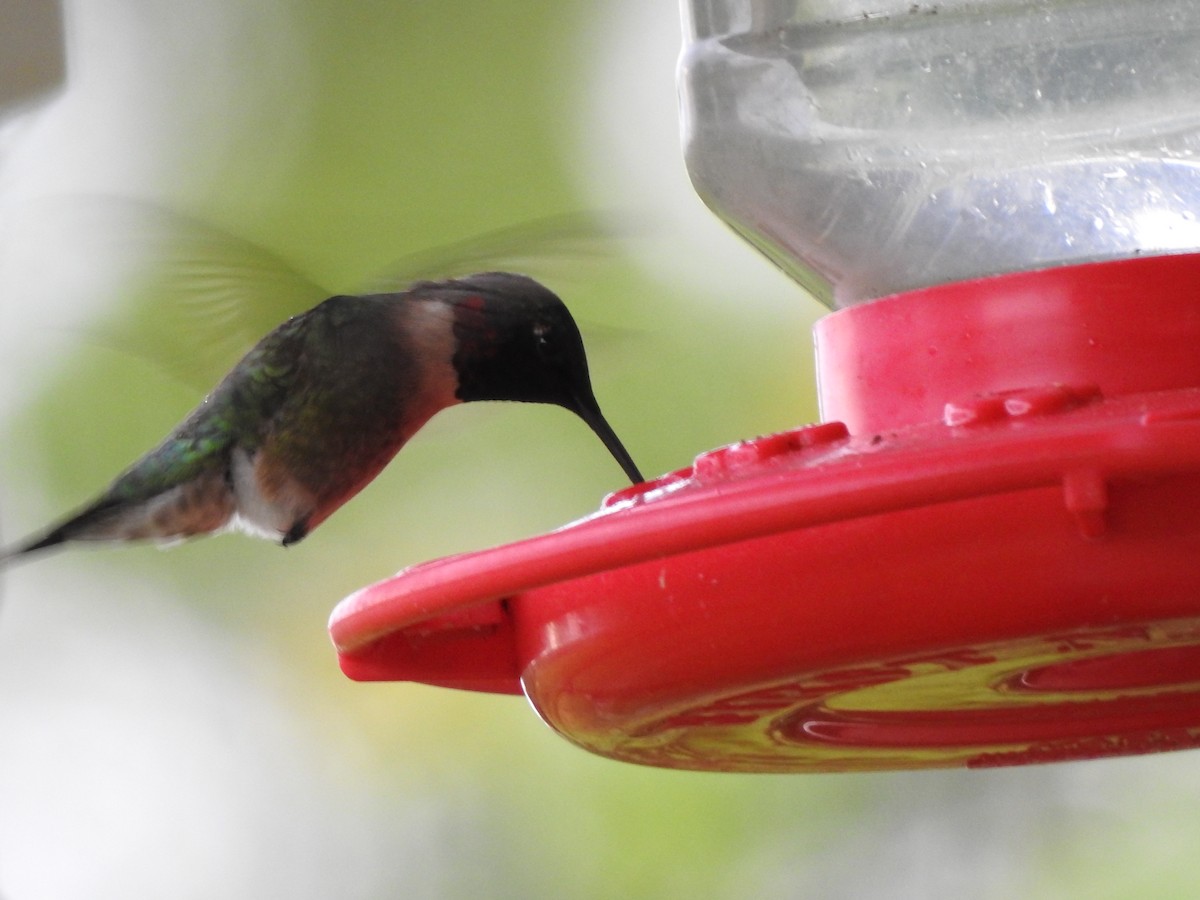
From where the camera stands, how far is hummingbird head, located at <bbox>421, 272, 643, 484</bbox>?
251 cm

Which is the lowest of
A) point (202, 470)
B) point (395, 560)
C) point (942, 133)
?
point (395, 560)

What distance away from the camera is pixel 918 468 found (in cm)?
112

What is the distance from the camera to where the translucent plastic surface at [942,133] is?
6.15ft

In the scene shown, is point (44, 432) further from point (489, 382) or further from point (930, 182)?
point (930, 182)

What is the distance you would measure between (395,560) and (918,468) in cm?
364

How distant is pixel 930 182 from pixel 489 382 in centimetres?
81

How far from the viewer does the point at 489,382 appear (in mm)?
2598

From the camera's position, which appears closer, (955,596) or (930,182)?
(955,596)

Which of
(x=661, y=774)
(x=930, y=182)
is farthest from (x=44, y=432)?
(x=930, y=182)

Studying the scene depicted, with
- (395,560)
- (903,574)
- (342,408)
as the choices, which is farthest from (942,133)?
(395,560)

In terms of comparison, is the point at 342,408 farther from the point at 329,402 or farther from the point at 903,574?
the point at 903,574

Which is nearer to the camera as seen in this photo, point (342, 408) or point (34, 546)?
point (34, 546)

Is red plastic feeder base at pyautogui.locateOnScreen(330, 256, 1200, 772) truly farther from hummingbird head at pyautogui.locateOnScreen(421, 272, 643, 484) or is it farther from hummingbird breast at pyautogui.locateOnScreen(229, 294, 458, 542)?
hummingbird breast at pyautogui.locateOnScreen(229, 294, 458, 542)

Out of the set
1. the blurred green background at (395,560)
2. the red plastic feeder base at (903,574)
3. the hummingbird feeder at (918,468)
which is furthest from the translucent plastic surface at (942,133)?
the blurred green background at (395,560)
